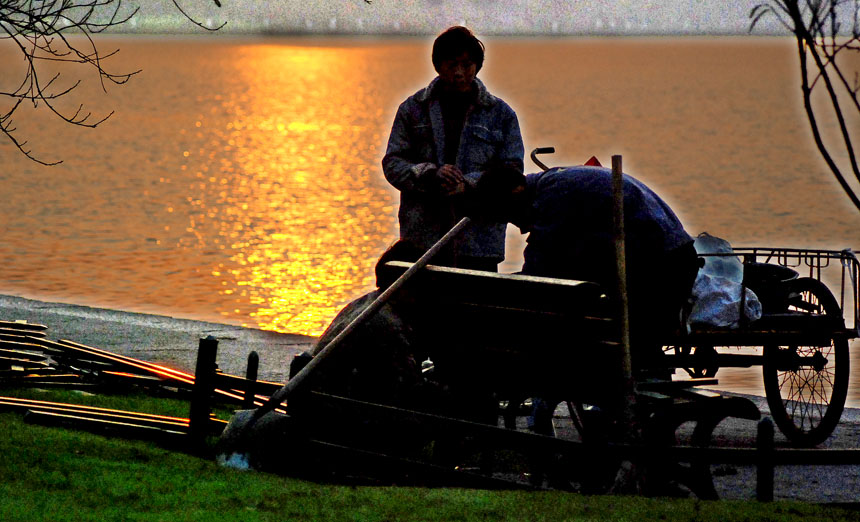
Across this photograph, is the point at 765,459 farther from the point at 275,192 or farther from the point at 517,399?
the point at 275,192

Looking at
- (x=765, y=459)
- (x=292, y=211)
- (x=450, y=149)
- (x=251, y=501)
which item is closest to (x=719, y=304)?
(x=450, y=149)

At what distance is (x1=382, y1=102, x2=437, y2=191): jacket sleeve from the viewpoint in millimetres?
7027

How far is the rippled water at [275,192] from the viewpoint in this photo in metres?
16.4

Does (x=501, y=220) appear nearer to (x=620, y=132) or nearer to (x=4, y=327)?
(x=4, y=327)

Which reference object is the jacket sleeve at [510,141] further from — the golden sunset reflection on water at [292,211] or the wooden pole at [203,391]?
the golden sunset reflection on water at [292,211]

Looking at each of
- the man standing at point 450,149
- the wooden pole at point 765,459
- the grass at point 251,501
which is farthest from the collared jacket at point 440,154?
the wooden pole at point 765,459

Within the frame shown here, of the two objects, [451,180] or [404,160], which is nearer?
[451,180]

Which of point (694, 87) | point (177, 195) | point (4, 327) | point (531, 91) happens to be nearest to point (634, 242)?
point (4, 327)

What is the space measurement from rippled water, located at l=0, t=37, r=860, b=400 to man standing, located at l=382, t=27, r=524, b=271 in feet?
19.1

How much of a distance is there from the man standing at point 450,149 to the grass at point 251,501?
1.74m

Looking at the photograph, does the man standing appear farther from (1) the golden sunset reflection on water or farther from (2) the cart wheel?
(1) the golden sunset reflection on water

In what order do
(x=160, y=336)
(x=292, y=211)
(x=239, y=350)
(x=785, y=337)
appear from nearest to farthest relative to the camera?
1. (x=785, y=337)
2. (x=239, y=350)
3. (x=160, y=336)
4. (x=292, y=211)

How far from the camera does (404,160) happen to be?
7230mm

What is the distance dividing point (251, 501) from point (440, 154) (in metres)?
2.49
